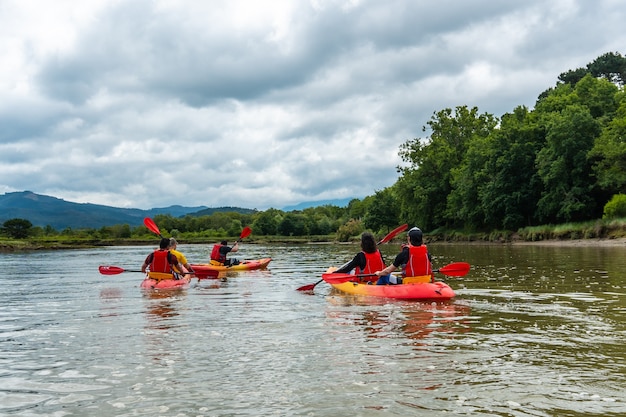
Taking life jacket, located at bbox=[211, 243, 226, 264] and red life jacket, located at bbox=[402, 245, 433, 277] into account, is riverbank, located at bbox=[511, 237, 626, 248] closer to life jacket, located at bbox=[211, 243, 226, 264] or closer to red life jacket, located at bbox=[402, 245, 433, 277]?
life jacket, located at bbox=[211, 243, 226, 264]

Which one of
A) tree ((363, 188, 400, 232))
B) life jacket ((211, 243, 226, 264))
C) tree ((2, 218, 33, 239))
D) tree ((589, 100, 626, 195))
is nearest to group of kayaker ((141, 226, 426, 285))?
life jacket ((211, 243, 226, 264))

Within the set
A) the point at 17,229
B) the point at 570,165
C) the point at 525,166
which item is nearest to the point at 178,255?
the point at 570,165

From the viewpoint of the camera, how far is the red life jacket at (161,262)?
54.6 ft

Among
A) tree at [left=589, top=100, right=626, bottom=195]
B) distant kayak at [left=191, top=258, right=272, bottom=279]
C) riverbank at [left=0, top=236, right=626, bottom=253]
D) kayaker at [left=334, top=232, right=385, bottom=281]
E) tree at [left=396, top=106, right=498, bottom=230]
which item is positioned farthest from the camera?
tree at [left=396, top=106, right=498, bottom=230]

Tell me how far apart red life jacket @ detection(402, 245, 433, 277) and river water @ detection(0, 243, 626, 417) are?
2.86 feet

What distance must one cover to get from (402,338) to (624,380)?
3.20m

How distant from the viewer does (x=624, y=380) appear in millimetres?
5621

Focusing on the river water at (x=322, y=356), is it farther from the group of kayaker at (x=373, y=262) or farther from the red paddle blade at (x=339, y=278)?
the group of kayaker at (x=373, y=262)

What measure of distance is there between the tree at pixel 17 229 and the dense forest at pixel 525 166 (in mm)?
56605

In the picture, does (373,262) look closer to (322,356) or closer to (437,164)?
(322,356)

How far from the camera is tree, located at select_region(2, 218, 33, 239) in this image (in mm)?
92000

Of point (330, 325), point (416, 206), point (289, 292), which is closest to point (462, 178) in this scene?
point (416, 206)

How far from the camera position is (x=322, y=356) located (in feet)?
23.6

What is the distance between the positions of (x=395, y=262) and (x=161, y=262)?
7.46 metres
